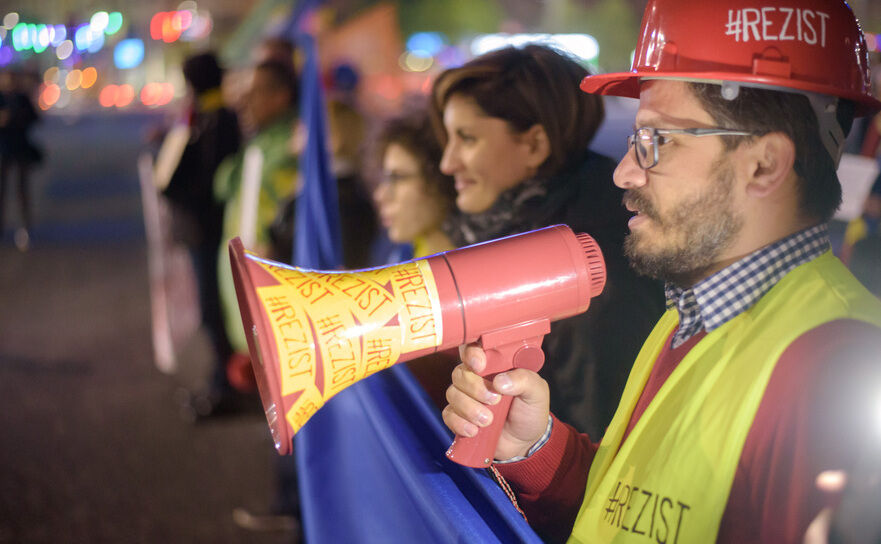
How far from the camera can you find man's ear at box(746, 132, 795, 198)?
0.92 metres

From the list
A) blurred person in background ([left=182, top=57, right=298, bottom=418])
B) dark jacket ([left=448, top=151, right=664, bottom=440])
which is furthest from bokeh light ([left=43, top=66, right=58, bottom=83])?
dark jacket ([left=448, top=151, right=664, bottom=440])

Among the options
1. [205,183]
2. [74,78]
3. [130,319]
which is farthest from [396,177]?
[74,78]

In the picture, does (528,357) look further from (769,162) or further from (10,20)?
(10,20)

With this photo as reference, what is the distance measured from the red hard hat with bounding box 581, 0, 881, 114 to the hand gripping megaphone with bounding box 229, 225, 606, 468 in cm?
32

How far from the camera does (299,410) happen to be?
1047mm

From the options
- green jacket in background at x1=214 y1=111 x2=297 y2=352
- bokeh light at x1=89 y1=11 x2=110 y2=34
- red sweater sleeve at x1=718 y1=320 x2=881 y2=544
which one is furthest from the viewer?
bokeh light at x1=89 y1=11 x2=110 y2=34

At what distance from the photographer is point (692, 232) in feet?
3.23

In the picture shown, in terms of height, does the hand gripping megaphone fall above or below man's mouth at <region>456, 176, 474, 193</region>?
below

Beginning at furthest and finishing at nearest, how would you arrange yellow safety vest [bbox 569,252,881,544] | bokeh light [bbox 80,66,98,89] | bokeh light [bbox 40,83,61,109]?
1. bokeh light [bbox 80,66,98,89]
2. bokeh light [bbox 40,83,61,109]
3. yellow safety vest [bbox 569,252,881,544]

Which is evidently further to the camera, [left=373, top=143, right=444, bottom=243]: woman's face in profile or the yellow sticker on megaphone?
[left=373, top=143, right=444, bottom=243]: woman's face in profile

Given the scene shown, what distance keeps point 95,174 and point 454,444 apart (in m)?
15.1

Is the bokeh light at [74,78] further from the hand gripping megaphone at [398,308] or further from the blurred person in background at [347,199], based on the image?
the hand gripping megaphone at [398,308]

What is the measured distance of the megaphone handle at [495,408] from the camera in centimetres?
116

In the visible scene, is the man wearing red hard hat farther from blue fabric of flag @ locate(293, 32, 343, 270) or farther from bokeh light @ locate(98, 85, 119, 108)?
bokeh light @ locate(98, 85, 119, 108)
